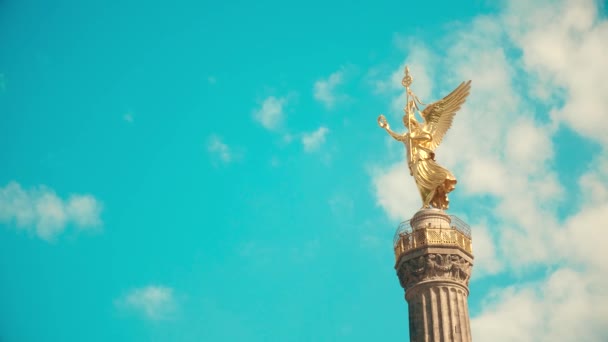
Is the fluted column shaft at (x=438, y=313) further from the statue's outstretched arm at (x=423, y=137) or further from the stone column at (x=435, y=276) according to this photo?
the statue's outstretched arm at (x=423, y=137)

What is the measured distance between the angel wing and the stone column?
17.4ft

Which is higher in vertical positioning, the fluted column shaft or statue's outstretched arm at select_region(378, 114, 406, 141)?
statue's outstretched arm at select_region(378, 114, 406, 141)

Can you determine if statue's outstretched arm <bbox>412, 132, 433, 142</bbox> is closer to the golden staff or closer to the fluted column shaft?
the golden staff

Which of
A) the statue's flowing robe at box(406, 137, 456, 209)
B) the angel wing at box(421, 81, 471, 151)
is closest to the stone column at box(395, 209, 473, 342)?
the statue's flowing robe at box(406, 137, 456, 209)

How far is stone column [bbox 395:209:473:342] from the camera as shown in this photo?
125 ft

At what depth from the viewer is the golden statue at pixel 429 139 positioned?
42.4 m

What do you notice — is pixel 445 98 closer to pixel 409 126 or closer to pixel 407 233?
pixel 409 126

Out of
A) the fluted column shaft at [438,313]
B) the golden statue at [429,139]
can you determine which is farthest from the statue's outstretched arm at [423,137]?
the fluted column shaft at [438,313]

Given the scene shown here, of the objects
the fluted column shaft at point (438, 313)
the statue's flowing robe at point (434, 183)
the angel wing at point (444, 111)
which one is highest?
the angel wing at point (444, 111)

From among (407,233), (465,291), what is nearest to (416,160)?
(407,233)

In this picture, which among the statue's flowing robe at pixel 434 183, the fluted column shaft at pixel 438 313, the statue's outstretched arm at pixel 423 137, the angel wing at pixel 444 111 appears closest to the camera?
the fluted column shaft at pixel 438 313

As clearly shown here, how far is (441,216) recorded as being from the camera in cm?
4134

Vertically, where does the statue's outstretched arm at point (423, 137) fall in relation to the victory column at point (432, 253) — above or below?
above

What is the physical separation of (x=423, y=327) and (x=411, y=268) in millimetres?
2903
